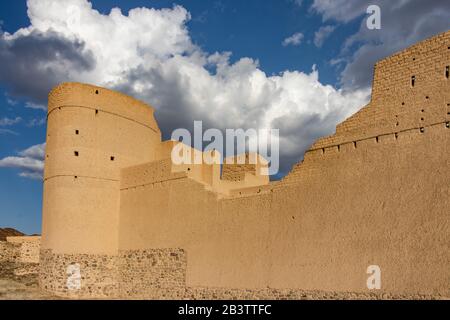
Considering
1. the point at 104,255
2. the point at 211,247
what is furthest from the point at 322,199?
the point at 104,255

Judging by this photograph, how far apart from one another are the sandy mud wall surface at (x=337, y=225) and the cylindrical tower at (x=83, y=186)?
308 cm

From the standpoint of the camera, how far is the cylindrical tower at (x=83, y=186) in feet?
52.9

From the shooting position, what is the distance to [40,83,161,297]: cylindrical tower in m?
16.1

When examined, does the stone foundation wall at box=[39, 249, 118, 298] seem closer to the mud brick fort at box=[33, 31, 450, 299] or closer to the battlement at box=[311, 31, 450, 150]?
the mud brick fort at box=[33, 31, 450, 299]

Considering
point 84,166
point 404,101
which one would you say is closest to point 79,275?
point 84,166

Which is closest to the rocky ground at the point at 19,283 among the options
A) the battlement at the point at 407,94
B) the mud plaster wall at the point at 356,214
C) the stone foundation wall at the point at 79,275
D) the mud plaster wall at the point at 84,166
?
the stone foundation wall at the point at 79,275

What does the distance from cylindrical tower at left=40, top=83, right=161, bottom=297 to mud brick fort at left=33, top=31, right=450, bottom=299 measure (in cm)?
4

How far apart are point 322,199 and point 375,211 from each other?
141 cm

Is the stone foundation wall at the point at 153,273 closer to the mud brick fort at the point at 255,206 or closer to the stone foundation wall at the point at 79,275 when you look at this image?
the mud brick fort at the point at 255,206

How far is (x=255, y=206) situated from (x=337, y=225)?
2636 mm

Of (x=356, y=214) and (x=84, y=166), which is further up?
(x=84, y=166)

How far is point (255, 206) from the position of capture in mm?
12867

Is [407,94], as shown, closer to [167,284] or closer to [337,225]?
[337,225]

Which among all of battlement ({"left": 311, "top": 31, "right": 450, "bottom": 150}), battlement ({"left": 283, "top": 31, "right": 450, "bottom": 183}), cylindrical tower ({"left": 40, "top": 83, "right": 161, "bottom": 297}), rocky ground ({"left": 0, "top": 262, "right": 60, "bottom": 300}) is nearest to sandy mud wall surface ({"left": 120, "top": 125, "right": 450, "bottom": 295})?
battlement ({"left": 283, "top": 31, "right": 450, "bottom": 183})
